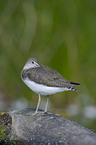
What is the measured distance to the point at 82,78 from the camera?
8.90m

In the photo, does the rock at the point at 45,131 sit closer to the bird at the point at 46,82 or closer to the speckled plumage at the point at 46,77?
the bird at the point at 46,82

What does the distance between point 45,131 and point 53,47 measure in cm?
483

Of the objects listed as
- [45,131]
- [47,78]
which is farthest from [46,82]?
[45,131]

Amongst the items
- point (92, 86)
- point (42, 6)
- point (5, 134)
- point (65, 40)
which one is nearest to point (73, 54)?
point (65, 40)

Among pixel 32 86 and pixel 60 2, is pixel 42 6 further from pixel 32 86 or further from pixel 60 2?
pixel 32 86

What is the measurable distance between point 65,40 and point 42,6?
134 cm

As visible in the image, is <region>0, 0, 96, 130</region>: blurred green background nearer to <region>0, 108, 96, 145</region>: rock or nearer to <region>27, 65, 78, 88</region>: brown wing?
<region>27, 65, 78, 88</region>: brown wing

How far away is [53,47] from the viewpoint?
351 inches

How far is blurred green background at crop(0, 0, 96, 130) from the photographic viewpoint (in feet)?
28.9

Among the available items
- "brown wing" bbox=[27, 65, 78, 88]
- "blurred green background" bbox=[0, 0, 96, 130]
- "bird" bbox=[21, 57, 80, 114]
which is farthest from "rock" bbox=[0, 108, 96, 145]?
"blurred green background" bbox=[0, 0, 96, 130]

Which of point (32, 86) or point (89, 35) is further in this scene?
point (89, 35)

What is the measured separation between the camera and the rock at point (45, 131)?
13.2ft

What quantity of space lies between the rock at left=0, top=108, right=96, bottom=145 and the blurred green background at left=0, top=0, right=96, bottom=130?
12.5ft

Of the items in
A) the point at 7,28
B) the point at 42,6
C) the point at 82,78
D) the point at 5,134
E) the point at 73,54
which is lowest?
the point at 5,134
